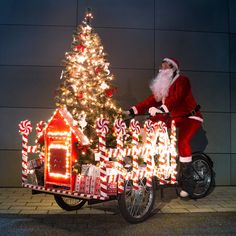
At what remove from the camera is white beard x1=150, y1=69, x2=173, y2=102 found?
7.87 m

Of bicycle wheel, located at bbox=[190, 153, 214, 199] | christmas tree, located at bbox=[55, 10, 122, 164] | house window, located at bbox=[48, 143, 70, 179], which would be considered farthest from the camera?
bicycle wheel, located at bbox=[190, 153, 214, 199]

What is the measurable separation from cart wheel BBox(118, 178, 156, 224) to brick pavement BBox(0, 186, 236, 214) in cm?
59

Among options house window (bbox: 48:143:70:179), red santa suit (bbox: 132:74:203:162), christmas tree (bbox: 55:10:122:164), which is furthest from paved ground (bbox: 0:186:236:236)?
christmas tree (bbox: 55:10:122:164)

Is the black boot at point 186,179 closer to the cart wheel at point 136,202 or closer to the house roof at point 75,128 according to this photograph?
the cart wheel at point 136,202

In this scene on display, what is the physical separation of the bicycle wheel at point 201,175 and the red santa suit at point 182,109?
49cm

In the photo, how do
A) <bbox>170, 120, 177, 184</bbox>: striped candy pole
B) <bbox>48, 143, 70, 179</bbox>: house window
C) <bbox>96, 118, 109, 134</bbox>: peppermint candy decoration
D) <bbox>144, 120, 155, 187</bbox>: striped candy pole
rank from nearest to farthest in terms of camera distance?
<bbox>96, 118, 109, 134</bbox>: peppermint candy decoration → <bbox>48, 143, 70, 179</bbox>: house window → <bbox>144, 120, 155, 187</bbox>: striped candy pole → <bbox>170, 120, 177, 184</bbox>: striped candy pole

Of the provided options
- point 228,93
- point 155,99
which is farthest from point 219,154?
point 155,99

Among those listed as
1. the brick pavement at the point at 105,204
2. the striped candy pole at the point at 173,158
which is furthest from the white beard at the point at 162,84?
the brick pavement at the point at 105,204

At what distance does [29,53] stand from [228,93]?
466cm

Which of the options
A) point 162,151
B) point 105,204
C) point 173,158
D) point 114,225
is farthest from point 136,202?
point 105,204

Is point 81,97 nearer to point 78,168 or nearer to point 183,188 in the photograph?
point 78,168

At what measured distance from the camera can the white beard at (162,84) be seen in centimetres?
787

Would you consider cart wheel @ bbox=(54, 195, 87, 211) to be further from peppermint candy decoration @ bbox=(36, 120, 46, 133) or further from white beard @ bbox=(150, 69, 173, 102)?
white beard @ bbox=(150, 69, 173, 102)

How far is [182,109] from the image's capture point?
25.9 feet
